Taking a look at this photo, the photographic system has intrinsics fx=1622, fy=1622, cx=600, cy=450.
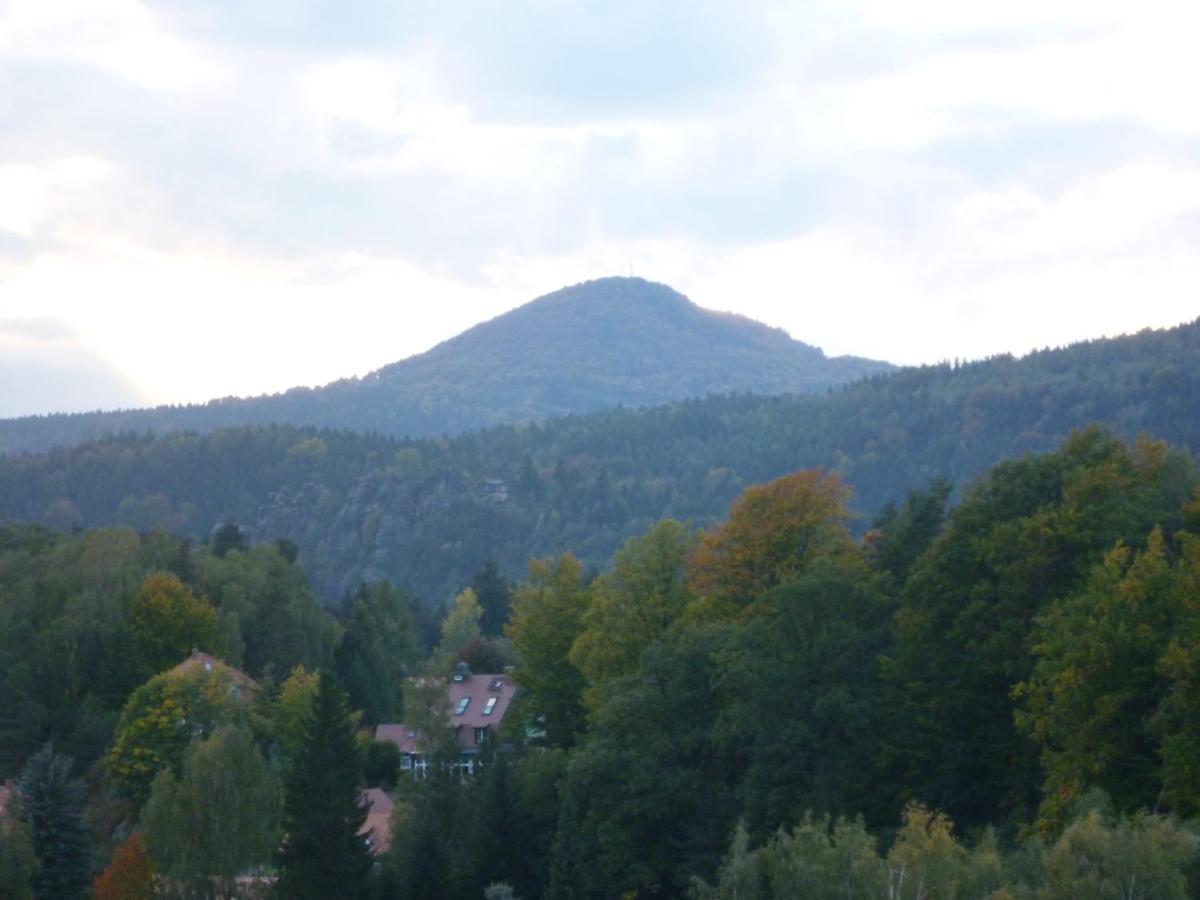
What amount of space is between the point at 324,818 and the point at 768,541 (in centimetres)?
1429

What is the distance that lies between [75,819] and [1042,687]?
84.1 feet

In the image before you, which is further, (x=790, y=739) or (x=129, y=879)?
(x=129, y=879)

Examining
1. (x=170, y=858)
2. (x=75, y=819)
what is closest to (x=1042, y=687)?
(x=170, y=858)

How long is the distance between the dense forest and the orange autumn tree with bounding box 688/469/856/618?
9 cm

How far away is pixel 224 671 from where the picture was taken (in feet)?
195

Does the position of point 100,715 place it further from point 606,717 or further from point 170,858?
point 606,717

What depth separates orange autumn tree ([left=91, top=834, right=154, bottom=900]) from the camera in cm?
4078

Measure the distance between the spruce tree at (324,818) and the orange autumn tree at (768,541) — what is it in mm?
11317

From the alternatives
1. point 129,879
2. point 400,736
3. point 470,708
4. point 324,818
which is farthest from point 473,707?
point 324,818

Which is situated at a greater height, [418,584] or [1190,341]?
[1190,341]

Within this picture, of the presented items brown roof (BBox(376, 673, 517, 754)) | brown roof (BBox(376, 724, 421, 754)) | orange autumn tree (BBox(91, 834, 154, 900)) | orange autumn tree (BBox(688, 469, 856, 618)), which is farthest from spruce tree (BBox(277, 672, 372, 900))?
brown roof (BBox(376, 673, 517, 754))

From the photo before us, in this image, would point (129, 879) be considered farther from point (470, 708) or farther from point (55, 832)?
point (470, 708)

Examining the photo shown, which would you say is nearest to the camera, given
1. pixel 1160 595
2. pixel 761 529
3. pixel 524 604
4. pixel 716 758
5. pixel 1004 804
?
pixel 1160 595

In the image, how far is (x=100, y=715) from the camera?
2338 inches
